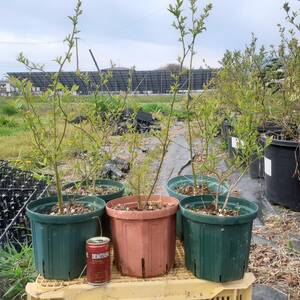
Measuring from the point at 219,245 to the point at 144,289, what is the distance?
13.3 inches

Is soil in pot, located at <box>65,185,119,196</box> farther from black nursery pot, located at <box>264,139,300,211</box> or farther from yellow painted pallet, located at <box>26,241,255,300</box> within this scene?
black nursery pot, located at <box>264,139,300,211</box>

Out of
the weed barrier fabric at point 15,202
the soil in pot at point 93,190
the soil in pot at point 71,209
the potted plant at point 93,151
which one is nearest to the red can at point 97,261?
the soil in pot at point 71,209

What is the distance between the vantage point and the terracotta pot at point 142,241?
155cm

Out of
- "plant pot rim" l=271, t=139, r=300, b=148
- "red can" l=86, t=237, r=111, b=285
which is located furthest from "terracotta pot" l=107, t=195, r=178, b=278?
"plant pot rim" l=271, t=139, r=300, b=148

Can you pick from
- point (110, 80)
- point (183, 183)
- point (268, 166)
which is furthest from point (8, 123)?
point (183, 183)

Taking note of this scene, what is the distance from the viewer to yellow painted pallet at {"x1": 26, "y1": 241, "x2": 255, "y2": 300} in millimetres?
1472

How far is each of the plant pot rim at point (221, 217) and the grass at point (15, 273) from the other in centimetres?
99

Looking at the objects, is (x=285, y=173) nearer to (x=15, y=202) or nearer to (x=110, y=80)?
(x=110, y=80)

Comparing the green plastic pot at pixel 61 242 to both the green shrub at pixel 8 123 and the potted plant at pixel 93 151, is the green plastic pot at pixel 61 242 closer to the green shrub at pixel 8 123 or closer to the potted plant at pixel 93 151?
the potted plant at pixel 93 151

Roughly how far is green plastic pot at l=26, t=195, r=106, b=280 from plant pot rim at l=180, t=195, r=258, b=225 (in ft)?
1.30

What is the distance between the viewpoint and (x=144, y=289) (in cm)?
149

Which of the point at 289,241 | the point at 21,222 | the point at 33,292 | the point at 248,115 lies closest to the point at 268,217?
the point at 289,241

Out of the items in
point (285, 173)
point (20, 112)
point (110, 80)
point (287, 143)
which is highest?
point (110, 80)

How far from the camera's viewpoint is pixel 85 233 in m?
1.57
